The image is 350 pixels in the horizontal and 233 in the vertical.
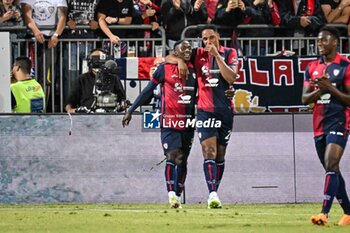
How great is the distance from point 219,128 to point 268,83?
312 cm

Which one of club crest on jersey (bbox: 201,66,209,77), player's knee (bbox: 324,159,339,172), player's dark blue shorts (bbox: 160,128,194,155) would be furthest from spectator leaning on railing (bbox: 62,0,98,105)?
player's knee (bbox: 324,159,339,172)

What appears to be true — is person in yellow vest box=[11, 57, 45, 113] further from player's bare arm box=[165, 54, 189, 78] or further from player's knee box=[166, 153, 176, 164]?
player's knee box=[166, 153, 176, 164]

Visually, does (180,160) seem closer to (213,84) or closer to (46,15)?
(213,84)

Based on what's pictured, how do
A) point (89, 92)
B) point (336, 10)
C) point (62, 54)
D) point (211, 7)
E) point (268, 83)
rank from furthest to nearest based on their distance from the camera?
1. point (336, 10)
2. point (211, 7)
3. point (62, 54)
4. point (268, 83)
5. point (89, 92)

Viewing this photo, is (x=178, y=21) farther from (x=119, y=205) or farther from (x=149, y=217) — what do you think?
(x=149, y=217)

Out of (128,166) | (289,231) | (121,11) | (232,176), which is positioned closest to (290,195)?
(232,176)

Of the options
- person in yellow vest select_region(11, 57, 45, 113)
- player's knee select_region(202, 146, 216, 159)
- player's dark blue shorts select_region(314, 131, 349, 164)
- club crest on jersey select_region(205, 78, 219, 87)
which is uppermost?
club crest on jersey select_region(205, 78, 219, 87)

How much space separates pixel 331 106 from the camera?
1427 cm

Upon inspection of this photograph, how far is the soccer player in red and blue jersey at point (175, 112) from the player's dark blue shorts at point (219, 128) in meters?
0.35

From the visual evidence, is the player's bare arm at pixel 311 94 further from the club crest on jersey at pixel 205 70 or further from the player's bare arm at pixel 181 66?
the player's bare arm at pixel 181 66

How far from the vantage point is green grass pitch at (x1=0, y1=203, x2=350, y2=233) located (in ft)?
43.4

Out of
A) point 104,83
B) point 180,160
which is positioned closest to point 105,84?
point 104,83

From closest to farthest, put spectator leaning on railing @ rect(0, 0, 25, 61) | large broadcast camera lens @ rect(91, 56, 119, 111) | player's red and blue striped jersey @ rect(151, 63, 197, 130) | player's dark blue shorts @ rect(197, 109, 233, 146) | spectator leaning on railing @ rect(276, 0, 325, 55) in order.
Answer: player's dark blue shorts @ rect(197, 109, 233, 146), player's red and blue striped jersey @ rect(151, 63, 197, 130), large broadcast camera lens @ rect(91, 56, 119, 111), spectator leaning on railing @ rect(0, 0, 25, 61), spectator leaning on railing @ rect(276, 0, 325, 55)

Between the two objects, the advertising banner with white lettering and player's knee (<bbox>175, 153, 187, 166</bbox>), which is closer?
player's knee (<bbox>175, 153, 187, 166</bbox>)
